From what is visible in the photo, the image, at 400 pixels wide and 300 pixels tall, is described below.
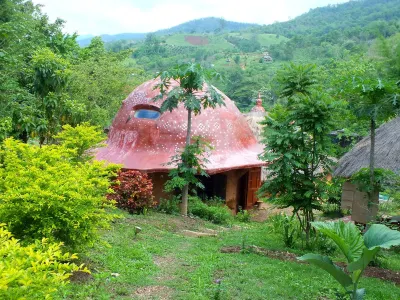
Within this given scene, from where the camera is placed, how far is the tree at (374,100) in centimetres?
794

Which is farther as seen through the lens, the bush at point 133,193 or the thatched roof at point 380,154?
the bush at point 133,193

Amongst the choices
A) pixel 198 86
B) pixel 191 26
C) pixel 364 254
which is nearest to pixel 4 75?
pixel 198 86

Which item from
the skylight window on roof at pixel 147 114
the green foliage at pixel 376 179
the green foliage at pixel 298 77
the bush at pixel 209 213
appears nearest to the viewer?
the green foliage at pixel 376 179

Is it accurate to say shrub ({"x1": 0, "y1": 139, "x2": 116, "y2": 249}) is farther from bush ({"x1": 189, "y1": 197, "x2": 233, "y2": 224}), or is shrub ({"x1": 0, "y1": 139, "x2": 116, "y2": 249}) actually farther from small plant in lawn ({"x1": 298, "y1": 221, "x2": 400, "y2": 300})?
bush ({"x1": 189, "y1": 197, "x2": 233, "y2": 224})

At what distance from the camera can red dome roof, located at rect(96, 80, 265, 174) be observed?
15.8 meters

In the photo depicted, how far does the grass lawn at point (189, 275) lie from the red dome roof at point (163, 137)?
20.0 ft

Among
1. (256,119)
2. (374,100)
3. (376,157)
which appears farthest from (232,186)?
(374,100)

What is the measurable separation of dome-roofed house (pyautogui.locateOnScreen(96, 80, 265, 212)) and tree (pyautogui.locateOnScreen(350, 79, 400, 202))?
686 centimetres

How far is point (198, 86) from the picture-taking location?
12969 mm

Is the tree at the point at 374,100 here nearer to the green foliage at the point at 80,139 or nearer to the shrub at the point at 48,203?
the shrub at the point at 48,203

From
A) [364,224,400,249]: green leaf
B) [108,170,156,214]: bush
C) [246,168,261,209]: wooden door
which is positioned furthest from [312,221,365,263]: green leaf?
[246,168,261,209]: wooden door

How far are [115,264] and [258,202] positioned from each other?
41.5ft

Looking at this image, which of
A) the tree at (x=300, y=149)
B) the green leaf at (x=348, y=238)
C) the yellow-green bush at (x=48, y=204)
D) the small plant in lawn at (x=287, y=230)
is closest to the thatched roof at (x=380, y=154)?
the small plant in lawn at (x=287, y=230)

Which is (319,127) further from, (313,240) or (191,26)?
(191,26)
